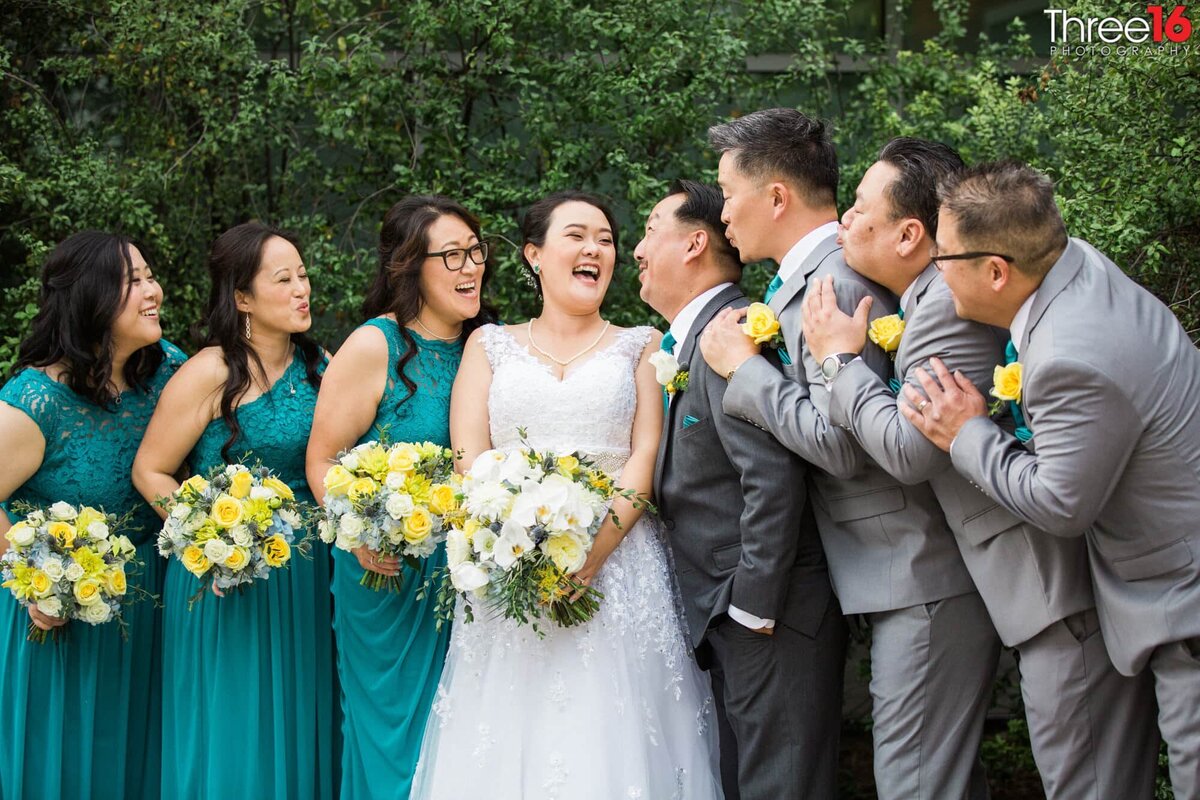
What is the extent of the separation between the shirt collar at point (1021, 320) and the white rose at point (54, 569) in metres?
3.23

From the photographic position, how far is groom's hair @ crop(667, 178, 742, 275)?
4.37m

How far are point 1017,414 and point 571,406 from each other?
1596 millimetres

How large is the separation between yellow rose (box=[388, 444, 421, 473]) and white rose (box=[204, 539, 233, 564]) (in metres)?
0.65

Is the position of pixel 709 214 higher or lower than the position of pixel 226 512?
higher

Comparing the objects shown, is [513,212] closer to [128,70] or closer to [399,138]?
[399,138]

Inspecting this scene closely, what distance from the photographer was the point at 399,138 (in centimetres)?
640

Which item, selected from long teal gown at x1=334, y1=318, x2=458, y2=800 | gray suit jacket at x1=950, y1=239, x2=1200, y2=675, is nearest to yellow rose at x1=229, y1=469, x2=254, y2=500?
long teal gown at x1=334, y1=318, x2=458, y2=800

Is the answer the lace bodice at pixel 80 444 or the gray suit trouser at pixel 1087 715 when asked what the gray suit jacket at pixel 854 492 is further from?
the lace bodice at pixel 80 444

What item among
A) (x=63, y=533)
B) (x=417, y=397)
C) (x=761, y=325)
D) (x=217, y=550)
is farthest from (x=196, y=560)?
(x=761, y=325)

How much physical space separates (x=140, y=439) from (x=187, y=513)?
63cm

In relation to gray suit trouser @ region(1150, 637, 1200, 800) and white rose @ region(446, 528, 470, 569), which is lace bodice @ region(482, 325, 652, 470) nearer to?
white rose @ region(446, 528, 470, 569)

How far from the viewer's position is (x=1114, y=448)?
312 centimetres

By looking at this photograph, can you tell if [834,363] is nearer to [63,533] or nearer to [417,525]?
[417,525]

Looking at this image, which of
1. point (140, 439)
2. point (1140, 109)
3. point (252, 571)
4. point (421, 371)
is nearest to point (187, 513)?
point (252, 571)
